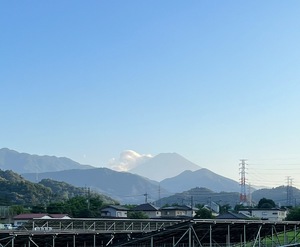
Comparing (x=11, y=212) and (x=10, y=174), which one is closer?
(x=11, y=212)

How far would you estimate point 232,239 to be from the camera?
3544 cm

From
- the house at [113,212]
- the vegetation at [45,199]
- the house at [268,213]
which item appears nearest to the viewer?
the vegetation at [45,199]

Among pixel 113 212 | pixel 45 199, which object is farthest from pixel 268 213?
pixel 45 199

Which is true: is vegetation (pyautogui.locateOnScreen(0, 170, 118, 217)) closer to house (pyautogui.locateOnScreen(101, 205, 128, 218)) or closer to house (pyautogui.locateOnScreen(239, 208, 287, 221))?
house (pyautogui.locateOnScreen(101, 205, 128, 218))

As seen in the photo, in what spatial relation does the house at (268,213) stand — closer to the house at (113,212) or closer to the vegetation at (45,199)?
the house at (113,212)

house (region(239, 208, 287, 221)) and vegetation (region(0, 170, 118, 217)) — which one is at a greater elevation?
vegetation (region(0, 170, 118, 217))

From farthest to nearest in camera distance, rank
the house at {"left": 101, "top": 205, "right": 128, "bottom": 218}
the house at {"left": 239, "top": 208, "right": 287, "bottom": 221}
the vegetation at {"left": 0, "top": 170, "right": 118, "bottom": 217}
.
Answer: the house at {"left": 101, "top": 205, "right": 128, "bottom": 218} → the house at {"left": 239, "top": 208, "right": 287, "bottom": 221} → the vegetation at {"left": 0, "top": 170, "right": 118, "bottom": 217}

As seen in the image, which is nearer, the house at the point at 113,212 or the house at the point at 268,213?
the house at the point at 268,213

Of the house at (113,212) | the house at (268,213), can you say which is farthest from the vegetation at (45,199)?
the house at (268,213)

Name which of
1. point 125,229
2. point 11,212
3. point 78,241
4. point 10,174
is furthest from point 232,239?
point 10,174

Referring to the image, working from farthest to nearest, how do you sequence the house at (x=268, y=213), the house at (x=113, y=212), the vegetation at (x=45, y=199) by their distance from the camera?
the house at (x=113, y=212) → the house at (x=268, y=213) → the vegetation at (x=45, y=199)

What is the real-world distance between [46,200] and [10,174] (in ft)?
159

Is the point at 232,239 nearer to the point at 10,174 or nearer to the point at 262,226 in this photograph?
the point at 262,226

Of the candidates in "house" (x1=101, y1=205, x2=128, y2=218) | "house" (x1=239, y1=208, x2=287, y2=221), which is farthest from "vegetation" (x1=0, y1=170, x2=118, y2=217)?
"house" (x1=239, y1=208, x2=287, y2=221)
